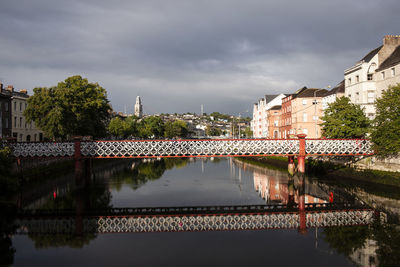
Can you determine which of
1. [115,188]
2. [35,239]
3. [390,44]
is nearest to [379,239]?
[35,239]

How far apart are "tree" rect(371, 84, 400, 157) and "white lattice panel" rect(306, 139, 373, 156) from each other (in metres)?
1.91

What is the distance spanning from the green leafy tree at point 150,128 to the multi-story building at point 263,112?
4263 centimetres

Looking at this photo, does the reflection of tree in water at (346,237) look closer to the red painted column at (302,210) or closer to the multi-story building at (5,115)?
the red painted column at (302,210)

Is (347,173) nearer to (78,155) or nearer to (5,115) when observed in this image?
(78,155)

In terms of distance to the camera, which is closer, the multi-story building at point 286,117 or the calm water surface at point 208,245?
the calm water surface at point 208,245

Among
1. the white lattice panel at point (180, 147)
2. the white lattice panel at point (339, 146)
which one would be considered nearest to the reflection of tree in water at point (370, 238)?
the white lattice panel at point (180, 147)

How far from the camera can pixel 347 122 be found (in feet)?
148

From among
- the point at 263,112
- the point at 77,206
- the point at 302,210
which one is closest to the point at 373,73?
the point at 302,210

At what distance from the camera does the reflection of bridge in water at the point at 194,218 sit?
77.7 feet

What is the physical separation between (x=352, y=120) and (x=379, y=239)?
93.3ft

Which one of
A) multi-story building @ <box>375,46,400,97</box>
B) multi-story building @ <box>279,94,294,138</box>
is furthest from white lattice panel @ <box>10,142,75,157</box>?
multi-story building @ <box>279,94,294,138</box>

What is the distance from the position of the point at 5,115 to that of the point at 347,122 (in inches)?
2138

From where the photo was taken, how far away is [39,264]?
56.5 ft

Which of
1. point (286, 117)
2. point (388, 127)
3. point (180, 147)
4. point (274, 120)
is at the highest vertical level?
point (274, 120)
